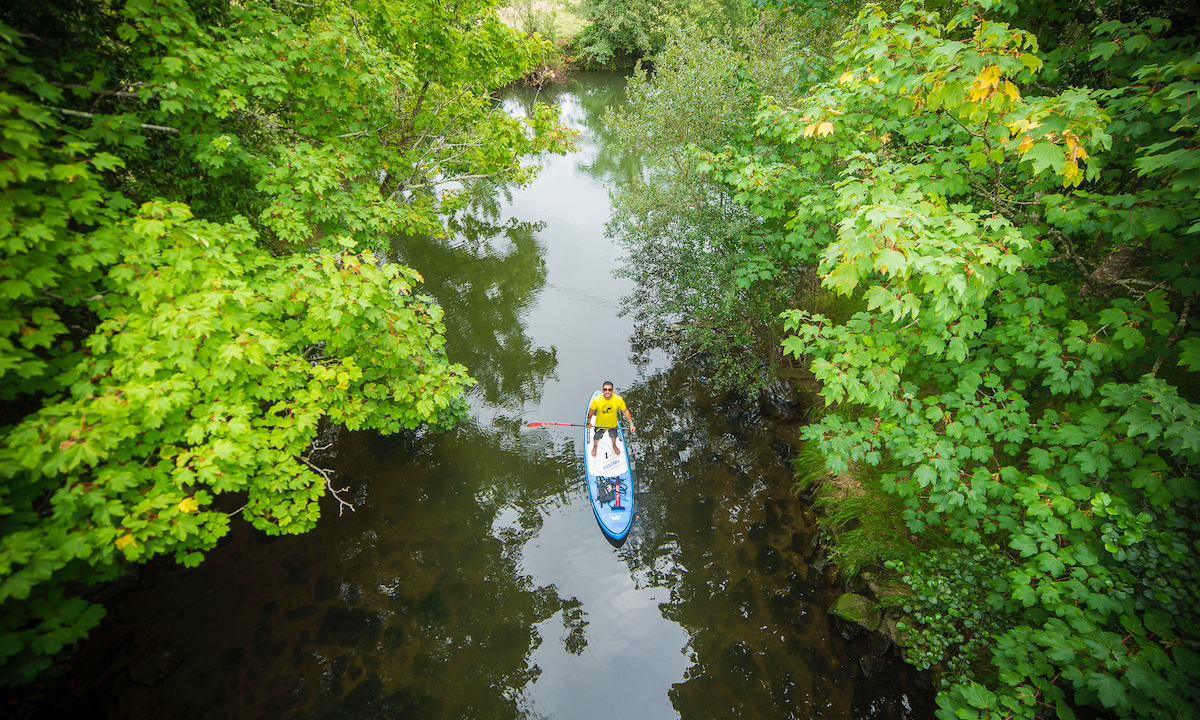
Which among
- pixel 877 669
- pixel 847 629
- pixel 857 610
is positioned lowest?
pixel 877 669

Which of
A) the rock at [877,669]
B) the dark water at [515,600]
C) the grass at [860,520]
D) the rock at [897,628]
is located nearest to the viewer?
the rock at [897,628]

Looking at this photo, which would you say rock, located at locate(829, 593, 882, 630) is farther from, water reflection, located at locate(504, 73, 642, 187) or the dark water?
water reflection, located at locate(504, 73, 642, 187)

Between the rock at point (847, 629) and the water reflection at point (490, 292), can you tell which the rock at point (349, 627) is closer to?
the water reflection at point (490, 292)

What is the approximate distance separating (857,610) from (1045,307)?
4893 mm

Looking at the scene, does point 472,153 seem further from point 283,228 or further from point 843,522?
point 843,522

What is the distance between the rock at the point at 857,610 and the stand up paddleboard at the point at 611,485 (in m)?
3.62

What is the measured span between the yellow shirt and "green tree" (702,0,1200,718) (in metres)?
4.25

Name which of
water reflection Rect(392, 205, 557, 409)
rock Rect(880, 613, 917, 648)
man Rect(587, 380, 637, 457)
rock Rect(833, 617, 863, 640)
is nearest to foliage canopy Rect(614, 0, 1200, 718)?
rock Rect(880, 613, 917, 648)

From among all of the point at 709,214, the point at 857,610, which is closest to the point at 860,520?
the point at 857,610

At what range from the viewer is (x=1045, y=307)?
4.93 meters

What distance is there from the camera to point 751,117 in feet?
27.2

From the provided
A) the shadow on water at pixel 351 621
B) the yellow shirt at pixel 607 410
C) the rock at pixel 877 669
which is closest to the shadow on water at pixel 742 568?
the rock at pixel 877 669

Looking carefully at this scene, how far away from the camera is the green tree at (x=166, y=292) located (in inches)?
146

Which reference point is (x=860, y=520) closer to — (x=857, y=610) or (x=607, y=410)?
(x=857, y=610)
